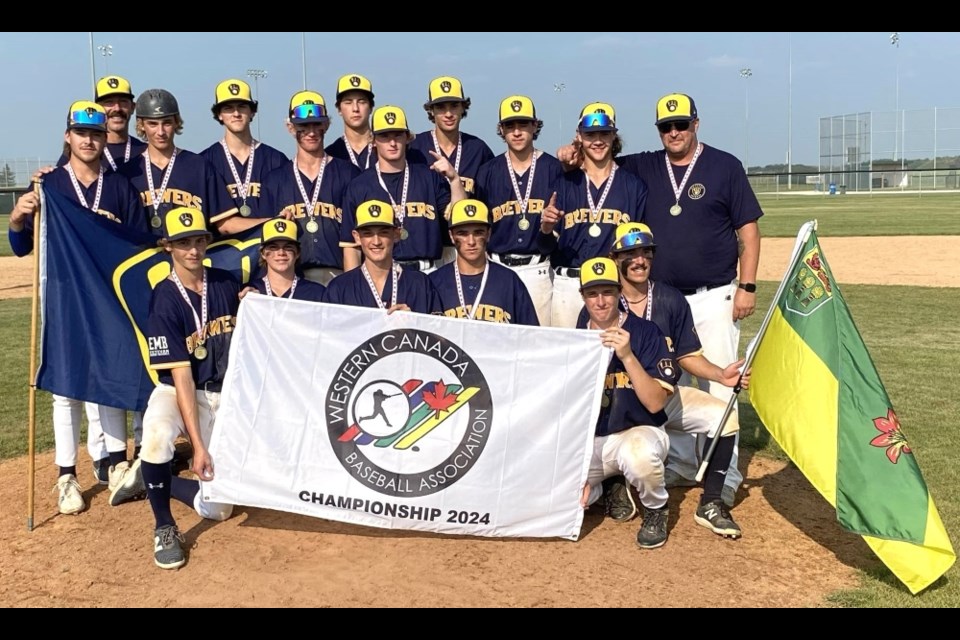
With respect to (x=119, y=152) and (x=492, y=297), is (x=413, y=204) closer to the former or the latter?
(x=492, y=297)

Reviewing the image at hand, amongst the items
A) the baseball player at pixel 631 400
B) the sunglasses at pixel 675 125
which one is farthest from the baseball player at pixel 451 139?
the baseball player at pixel 631 400

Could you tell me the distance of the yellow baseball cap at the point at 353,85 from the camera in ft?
23.1

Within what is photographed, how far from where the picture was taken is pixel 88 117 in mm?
6238

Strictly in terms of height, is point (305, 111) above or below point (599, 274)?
above

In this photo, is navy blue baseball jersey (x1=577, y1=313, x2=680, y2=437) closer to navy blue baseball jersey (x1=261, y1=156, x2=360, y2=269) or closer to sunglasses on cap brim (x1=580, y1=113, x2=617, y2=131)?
sunglasses on cap brim (x1=580, y1=113, x2=617, y2=131)

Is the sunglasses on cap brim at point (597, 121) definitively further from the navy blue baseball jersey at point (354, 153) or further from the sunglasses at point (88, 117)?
the sunglasses at point (88, 117)

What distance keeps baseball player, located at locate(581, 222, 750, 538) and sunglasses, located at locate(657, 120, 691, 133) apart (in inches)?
35.7

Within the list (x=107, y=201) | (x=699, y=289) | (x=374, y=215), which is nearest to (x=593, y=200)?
(x=699, y=289)

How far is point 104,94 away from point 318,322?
10.1 feet

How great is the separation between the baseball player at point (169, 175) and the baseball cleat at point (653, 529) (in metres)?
A: 3.69

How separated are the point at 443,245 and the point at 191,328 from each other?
2125mm

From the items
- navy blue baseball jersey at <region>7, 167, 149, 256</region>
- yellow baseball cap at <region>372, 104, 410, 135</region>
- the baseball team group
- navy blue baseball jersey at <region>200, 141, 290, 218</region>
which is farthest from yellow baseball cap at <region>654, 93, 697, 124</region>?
navy blue baseball jersey at <region>7, 167, 149, 256</region>

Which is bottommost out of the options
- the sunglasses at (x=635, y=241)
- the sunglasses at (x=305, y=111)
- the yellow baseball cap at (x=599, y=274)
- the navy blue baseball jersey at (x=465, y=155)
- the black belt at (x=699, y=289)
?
the black belt at (x=699, y=289)

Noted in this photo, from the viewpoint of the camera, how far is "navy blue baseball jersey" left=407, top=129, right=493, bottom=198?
284 inches
